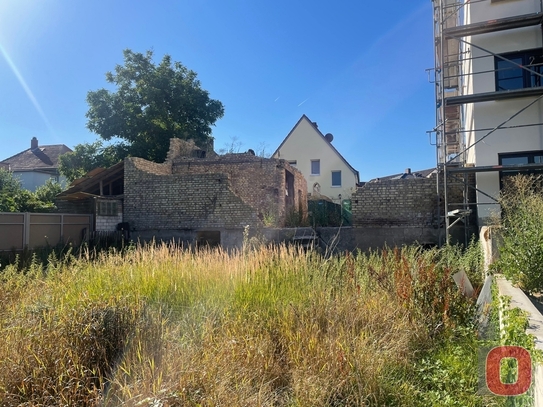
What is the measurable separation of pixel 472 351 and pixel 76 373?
3747 mm

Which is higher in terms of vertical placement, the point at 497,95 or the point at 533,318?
the point at 497,95

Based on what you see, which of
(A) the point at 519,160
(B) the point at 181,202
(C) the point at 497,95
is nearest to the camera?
(C) the point at 497,95

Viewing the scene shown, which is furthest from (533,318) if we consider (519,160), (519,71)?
(519,71)

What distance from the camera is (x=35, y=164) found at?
31.8m

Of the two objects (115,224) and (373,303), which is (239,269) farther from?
(115,224)

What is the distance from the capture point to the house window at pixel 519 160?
927cm

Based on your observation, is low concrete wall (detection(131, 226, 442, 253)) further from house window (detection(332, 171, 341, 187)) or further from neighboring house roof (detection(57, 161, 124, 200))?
house window (detection(332, 171, 341, 187))

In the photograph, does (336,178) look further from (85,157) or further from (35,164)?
(35,164)

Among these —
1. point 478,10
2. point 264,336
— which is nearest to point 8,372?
point 264,336

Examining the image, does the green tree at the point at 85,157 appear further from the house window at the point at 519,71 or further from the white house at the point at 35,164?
the house window at the point at 519,71

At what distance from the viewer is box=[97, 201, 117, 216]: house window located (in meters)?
13.0

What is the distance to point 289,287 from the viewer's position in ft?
15.0

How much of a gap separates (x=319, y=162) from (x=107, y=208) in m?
18.3

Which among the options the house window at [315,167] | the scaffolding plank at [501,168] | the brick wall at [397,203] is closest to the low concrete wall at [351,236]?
the brick wall at [397,203]
